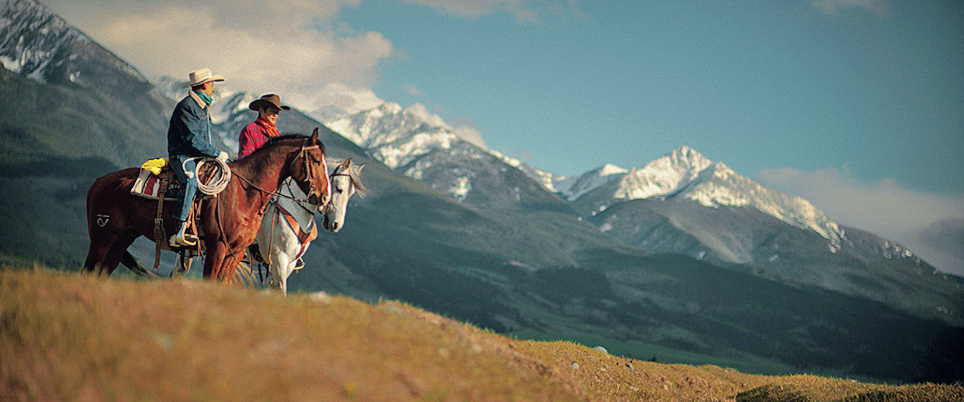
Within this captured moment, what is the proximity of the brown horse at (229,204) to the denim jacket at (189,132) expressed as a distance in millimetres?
803

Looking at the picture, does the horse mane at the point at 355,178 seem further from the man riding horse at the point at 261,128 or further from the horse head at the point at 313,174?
the man riding horse at the point at 261,128

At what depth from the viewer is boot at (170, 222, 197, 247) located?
40.1 ft

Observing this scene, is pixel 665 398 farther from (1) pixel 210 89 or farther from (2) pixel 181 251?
(1) pixel 210 89

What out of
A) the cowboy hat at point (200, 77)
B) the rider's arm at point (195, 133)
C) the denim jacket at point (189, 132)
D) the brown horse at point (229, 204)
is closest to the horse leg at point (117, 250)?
the brown horse at point (229, 204)

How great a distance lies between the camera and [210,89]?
545 inches

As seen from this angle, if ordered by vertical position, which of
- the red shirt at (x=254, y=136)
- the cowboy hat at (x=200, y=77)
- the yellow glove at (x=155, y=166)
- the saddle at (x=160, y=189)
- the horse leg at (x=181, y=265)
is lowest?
the horse leg at (x=181, y=265)

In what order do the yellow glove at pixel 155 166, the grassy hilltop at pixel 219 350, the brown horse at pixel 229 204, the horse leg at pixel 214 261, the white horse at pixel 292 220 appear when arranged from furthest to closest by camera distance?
the white horse at pixel 292 220
the yellow glove at pixel 155 166
the brown horse at pixel 229 204
the horse leg at pixel 214 261
the grassy hilltop at pixel 219 350

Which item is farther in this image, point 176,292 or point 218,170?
point 218,170

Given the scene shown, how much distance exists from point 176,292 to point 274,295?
1607 millimetres

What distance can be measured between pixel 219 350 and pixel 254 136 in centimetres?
986

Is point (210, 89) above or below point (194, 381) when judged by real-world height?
above

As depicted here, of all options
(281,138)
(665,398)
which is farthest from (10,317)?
(665,398)

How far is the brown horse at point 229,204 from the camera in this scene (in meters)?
12.5

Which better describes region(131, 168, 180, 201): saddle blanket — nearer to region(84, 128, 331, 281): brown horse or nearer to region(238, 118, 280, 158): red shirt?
region(84, 128, 331, 281): brown horse
